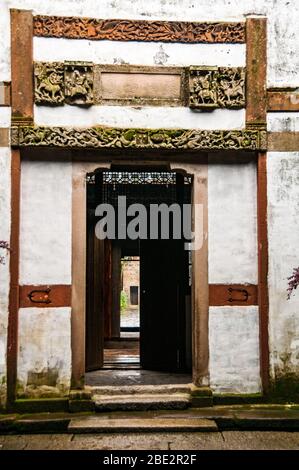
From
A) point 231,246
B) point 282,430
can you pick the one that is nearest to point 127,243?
point 231,246

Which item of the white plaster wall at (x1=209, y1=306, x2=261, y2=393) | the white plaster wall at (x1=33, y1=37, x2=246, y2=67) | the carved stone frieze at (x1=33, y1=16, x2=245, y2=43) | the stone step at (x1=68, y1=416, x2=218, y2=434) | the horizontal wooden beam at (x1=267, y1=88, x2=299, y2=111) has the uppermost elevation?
the carved stone frieze at (x1=33, y1=16, x2=245, y2=43)

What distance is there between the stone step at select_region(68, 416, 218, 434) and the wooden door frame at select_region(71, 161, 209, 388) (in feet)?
1.95

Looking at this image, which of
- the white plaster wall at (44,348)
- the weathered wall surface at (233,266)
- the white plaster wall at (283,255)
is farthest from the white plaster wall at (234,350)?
the white plaster wall at (44,348)

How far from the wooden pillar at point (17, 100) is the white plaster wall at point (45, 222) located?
9 cm

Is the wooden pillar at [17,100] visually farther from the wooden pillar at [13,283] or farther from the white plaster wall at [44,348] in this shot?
the white plaster wall at [44,348]

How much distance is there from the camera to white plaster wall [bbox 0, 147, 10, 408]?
5.92 meters

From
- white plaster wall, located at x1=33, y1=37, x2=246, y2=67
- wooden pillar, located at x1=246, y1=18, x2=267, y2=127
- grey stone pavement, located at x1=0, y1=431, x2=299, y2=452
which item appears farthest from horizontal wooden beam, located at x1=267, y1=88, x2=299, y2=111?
grey stone pavement, located at x1=0, y1=431, x2=299, y2=452

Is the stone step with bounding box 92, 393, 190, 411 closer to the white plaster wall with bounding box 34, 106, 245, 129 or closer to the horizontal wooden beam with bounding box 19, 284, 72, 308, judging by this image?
the horizontal wooden beam with bounding box 19, 284, 72, 308

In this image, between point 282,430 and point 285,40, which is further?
point 285,40

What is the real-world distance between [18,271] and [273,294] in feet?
9.80

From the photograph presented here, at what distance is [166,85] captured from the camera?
6.35 meters

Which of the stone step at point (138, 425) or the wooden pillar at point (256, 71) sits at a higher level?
the wooden pillar at point (256, 71)

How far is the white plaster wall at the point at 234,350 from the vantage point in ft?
20.2
